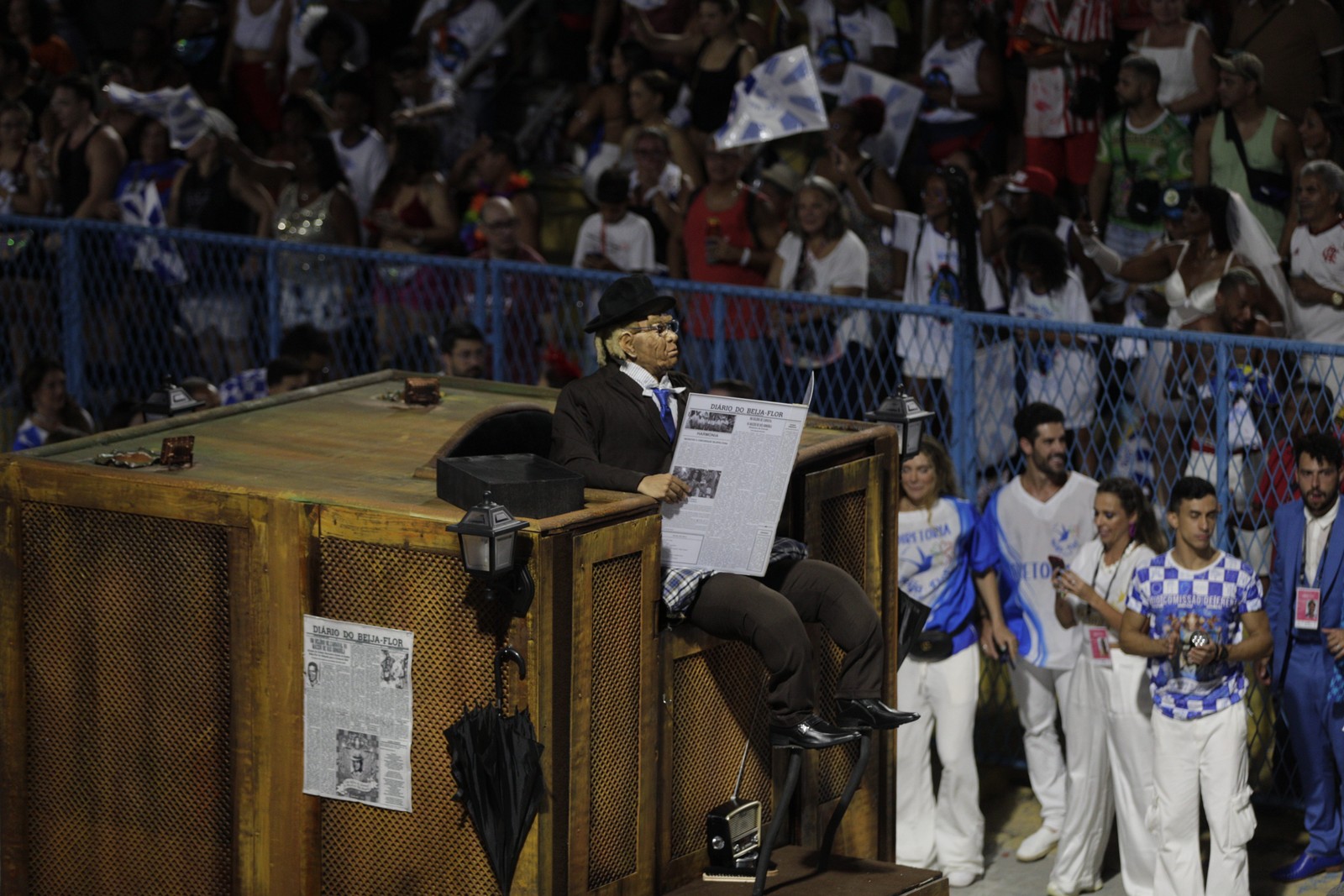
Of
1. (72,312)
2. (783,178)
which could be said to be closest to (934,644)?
(783,178)

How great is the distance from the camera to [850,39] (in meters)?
13.4

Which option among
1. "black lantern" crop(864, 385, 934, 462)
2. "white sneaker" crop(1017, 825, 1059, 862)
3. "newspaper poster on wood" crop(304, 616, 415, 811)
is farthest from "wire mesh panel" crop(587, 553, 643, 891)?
"white sneaker" crop(1017, 825, 1059, 862)

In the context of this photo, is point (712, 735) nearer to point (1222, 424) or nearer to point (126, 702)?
point (126, 702)

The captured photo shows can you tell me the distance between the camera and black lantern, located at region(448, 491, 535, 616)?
591cm

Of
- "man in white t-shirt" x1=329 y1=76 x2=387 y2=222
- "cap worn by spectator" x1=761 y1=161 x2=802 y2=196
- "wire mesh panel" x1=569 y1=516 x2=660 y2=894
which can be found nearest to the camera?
"wire mesh panel" x1=569 y1=516 x2=660 y2=894

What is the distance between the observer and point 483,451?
759 cm

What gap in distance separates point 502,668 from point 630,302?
1353 mm

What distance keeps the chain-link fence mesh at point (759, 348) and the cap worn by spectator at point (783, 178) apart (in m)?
1.52

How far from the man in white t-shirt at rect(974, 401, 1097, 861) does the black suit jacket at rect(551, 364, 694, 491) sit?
3177 millimetres

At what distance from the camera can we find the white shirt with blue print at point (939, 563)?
9547mm

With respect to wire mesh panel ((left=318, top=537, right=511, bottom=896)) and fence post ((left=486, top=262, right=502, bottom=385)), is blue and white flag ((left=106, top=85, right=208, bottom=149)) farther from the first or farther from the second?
wire mesh panel ((left=318, top=537, right=511, bottom=896))

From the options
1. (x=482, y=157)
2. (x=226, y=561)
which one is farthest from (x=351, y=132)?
(x=226, y=561)

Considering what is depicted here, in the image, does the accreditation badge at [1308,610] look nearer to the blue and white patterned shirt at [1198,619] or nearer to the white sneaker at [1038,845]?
the blue and white patterned shirt at [1198,619]

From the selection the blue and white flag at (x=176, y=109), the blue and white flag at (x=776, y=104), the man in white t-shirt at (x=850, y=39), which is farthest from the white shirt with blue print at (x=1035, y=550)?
the blue and white flag at (x=176, y=109)
